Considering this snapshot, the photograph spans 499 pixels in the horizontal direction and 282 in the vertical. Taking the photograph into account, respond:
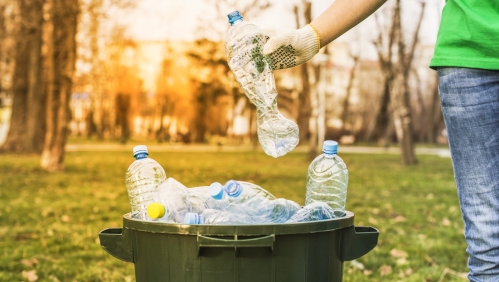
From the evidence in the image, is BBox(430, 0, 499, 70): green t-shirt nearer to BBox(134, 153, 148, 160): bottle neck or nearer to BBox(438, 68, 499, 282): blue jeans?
BBox(438, 68, 499, 282): blue jeans

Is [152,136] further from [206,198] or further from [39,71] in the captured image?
[206,198]

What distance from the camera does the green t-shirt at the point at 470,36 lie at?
179 cm

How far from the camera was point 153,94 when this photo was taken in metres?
50.1

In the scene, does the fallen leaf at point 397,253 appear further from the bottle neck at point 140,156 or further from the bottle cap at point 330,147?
the bottle neck at point 140,156

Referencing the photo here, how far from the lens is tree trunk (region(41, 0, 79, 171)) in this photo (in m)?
12.8

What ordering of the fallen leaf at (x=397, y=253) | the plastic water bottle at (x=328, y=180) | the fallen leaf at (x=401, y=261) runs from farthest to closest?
the fallen leaf at (x=397, y=253) → the fallen leaf at (x=401, y=261) → the plastic water bottle at (x=328, y=180)

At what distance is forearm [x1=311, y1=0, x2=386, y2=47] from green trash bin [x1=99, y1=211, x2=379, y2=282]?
0.64m

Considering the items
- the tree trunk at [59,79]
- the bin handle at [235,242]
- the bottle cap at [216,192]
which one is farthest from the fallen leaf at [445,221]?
the tree trunk at [59,79]

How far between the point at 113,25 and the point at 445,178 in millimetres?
20522

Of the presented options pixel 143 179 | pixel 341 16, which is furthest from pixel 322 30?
pixel 143 179

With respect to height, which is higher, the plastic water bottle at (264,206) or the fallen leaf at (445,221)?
the plastic water bottle at (264,206)

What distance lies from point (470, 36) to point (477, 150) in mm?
343

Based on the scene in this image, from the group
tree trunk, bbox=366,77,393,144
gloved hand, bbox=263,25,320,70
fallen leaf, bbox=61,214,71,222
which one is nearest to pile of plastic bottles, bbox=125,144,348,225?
gloved hand, bbox=263,25,320,70

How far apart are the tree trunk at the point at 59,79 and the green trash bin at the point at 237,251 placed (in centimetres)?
1150
